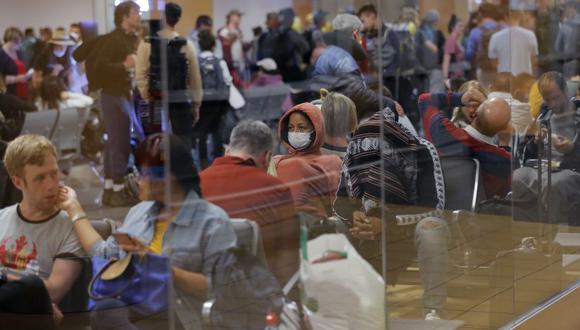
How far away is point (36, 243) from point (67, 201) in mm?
198

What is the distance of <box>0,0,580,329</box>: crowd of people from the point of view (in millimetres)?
3492

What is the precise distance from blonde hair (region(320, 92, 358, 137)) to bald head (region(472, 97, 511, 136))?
43.5 inches

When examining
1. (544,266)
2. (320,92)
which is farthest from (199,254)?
(544,266)

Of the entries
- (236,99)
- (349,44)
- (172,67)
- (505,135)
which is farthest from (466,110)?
(172,67)

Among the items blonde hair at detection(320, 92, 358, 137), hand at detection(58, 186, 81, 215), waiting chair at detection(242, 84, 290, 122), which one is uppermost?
waiting chair at detection(242, 84, 290, 122)

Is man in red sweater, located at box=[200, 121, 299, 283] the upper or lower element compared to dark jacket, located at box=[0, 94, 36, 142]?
upper

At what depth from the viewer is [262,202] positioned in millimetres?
3711

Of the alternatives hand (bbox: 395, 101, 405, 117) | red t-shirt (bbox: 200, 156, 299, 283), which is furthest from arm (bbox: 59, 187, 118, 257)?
hand (bbox: 395, 101, 405, 117)

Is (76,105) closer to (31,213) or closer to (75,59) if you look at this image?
(75,59)

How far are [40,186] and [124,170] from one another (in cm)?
29

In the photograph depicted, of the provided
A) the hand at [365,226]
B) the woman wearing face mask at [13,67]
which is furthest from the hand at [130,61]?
the woman wearing face mask at [13,67]

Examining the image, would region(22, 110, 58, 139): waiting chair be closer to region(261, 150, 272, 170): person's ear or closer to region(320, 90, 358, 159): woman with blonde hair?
region(320, 90, 358, 159): woman with blonde hair

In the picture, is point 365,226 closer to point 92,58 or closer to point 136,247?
point 136,247

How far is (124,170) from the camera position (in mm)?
4074
